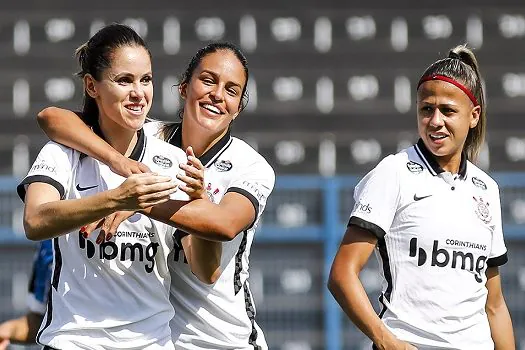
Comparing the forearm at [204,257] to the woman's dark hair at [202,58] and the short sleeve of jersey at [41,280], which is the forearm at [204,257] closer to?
the woman's dark hair at [202,58]

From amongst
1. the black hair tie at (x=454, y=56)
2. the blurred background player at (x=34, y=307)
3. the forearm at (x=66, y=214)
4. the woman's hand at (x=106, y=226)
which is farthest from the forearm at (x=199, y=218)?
the blurred background player at (x=34, y=307)

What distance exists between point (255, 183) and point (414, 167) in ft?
1.71

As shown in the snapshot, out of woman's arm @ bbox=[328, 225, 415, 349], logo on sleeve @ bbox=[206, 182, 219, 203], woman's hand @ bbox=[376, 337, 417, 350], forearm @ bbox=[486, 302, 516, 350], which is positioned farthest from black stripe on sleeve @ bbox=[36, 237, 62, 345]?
forearm @ bbox=[486, 302, 516, 350]

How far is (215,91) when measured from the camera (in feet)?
12.9

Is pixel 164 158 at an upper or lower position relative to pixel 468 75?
lower

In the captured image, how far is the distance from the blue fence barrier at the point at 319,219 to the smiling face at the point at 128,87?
14.4 ft

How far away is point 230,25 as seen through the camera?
9.76 meters

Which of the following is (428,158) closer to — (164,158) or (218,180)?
(218,180)

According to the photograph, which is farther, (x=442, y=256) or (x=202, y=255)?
(x=442, y=256)

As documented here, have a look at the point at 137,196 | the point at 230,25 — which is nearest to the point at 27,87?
the point at 230,25

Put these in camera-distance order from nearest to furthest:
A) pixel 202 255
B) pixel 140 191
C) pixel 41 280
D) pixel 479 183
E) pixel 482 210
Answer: pixel 140 191
pixel 202 255
pixel 482 210
pixel 479 183
pixel 41 280

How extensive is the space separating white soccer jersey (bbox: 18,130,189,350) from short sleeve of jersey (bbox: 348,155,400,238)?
0.62m

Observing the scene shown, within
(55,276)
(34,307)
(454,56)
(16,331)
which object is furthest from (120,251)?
(34,307)

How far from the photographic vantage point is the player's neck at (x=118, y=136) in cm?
377
